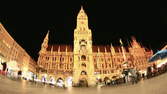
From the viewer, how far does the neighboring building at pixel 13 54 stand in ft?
45.1

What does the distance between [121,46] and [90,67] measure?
995cm

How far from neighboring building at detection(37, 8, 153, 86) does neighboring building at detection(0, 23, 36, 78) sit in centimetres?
297

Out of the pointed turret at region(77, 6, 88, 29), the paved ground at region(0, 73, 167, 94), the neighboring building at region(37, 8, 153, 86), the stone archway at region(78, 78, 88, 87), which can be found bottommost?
the stone archway at region(78, 78, 88, 87)

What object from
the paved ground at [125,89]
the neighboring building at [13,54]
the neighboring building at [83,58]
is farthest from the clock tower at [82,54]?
the paved ground at [125,89]

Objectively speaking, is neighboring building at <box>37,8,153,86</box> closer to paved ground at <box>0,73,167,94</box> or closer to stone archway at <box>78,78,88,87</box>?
stone archway at <box>78,78,88,87</box>

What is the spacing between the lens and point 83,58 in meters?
27.7

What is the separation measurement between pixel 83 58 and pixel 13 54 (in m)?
14.6

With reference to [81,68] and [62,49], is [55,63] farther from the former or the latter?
[81,68]

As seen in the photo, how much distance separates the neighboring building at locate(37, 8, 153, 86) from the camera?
16609 mm

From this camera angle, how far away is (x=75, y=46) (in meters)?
25.3

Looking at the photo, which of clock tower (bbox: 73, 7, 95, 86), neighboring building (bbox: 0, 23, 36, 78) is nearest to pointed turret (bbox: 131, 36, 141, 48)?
clock tower (bbox: 73, 7, 95, 86)

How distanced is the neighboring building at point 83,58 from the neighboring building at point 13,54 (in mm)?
2971

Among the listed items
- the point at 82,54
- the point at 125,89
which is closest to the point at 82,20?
the point at 82,54

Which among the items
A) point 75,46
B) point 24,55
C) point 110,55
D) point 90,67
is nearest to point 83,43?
point 75,46
